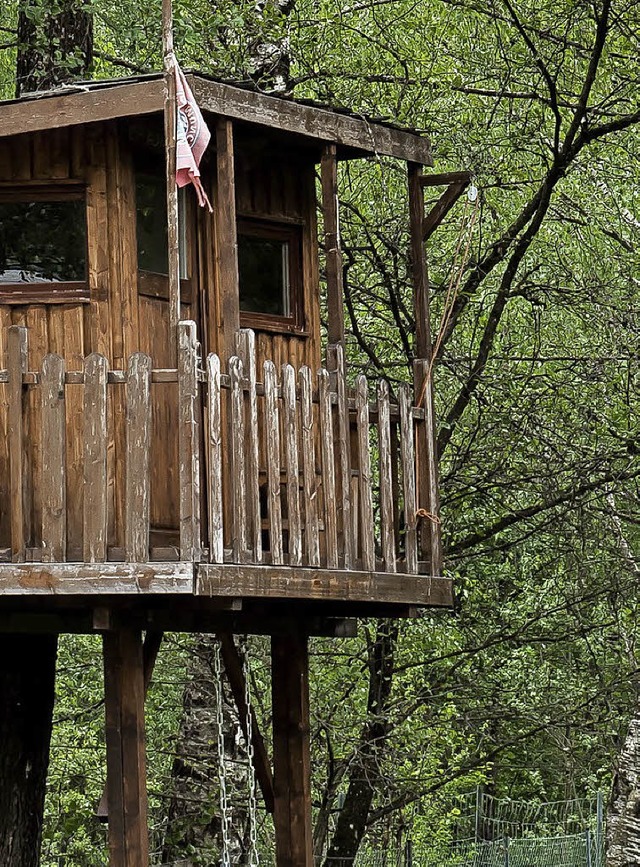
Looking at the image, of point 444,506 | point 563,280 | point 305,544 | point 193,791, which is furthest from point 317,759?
point 305,544

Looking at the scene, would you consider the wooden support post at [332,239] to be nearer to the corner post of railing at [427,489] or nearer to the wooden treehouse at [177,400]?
the wooden treehouse at [177,400]

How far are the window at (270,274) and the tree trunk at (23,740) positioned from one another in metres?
3.66

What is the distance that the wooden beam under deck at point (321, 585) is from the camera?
328 inches

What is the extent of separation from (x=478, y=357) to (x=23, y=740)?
17.2 feet

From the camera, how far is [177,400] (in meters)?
9.52

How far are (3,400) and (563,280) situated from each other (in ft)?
24.7

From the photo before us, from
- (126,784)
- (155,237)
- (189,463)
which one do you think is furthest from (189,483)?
(155,237)

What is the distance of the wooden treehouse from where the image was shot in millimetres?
8359

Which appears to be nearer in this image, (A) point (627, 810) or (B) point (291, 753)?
(B) point (291, 753)

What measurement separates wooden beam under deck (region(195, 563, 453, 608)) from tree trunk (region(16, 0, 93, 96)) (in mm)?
5420

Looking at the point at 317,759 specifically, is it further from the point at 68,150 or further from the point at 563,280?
the point at 68,150

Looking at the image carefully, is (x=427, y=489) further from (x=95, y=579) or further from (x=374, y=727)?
(x=374, y=727)

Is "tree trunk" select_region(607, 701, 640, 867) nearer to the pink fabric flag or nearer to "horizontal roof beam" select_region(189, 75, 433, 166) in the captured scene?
"horizontal roof beam" select_region(189, 75, 433, 166)

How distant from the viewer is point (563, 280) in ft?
50.3
